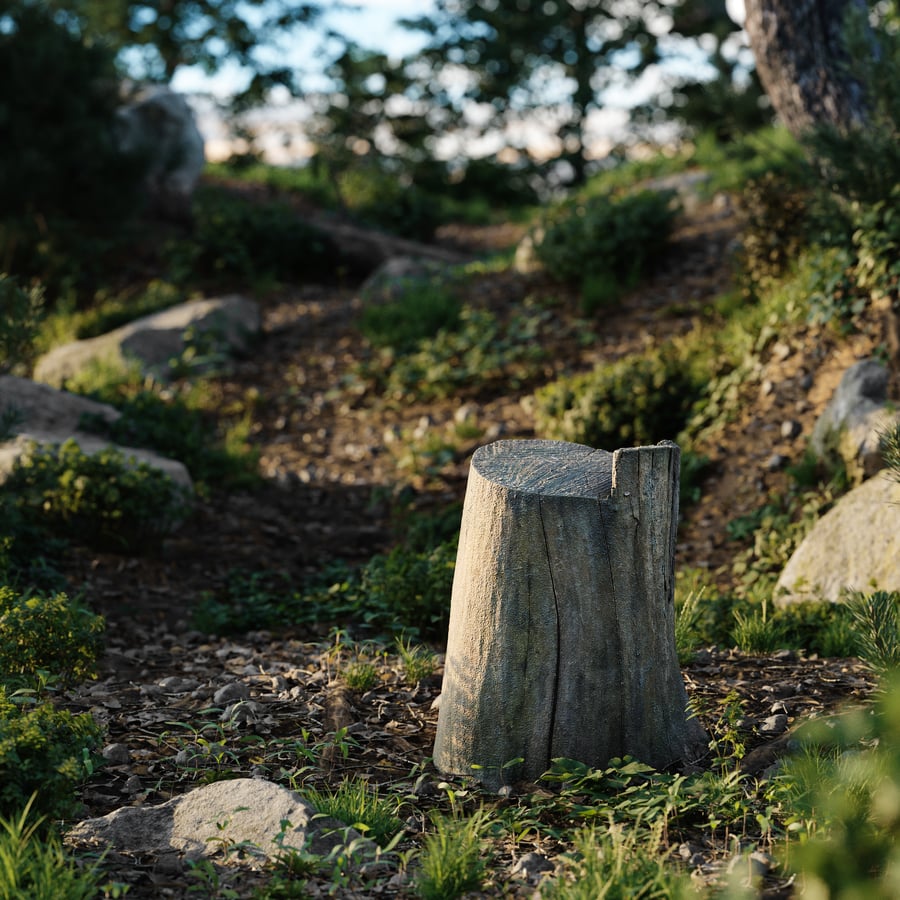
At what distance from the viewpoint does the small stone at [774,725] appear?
12.6 ft

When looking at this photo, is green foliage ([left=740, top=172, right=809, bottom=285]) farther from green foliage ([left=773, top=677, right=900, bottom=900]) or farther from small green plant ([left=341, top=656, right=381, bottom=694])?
green foliage ([left=773, top=677, right=900, bottom=900])

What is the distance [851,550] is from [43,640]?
4.04m

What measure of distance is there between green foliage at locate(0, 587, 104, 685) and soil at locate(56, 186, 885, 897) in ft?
0.53

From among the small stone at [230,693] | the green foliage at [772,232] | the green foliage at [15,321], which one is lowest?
the small stone at [230,693]

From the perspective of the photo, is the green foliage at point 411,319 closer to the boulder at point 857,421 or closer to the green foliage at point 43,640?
the boulder at point 857,421

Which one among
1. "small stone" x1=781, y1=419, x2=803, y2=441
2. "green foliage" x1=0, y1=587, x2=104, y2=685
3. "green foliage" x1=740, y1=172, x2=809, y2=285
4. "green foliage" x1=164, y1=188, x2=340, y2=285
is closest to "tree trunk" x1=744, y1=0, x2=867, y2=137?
"green foliage" x1=740, y1=172, x2=809, y2=285

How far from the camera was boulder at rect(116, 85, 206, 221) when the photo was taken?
578 inches

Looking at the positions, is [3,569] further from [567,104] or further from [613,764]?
[567,104]

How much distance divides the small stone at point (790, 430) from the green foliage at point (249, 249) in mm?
7803

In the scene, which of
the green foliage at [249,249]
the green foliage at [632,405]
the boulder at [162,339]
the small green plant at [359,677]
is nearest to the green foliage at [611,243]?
the green foliage at [632,405]

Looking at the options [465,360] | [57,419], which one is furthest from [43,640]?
[465,360]

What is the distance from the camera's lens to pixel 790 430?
6852 millimetres

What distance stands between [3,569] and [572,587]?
11.1ft

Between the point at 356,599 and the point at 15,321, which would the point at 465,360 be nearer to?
the point at 356,599
